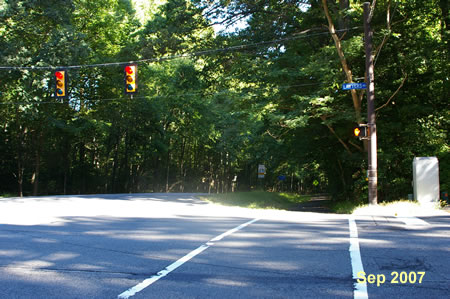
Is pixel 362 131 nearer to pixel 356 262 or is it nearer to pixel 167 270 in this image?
pixel 356 262

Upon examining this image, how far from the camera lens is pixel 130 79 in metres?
17.9

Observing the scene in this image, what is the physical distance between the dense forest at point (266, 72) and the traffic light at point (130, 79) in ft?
9.11

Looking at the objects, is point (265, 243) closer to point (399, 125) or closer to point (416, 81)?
point (399, 125)

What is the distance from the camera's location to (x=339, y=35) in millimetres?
24188

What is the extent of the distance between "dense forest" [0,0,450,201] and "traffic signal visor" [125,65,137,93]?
278 cm

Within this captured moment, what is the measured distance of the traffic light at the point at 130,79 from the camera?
1788 cm

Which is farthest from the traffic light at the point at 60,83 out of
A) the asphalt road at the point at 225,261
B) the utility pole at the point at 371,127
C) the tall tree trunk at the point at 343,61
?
the utility pole at the point at 371,127

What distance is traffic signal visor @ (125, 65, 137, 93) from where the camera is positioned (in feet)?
58.6

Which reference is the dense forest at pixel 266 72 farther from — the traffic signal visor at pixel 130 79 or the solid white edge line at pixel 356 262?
the solid white edge line at pixel 356 262

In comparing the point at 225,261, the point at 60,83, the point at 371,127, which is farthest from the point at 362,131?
the point at 60,83

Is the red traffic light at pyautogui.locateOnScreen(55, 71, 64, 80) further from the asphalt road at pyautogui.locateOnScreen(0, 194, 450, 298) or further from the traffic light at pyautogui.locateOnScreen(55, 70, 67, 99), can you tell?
the asphalt road at pyautogui.locateOnScreen(0, 194, 450, 298)

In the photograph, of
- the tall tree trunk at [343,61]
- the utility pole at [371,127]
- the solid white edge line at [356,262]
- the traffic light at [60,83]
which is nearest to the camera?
the solid white edge line at [356,262]

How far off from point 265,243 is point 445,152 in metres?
18.3

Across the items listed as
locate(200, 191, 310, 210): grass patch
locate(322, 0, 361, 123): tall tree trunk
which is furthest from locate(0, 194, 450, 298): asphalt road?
locate(200, 191, 310, 210): grass patch
